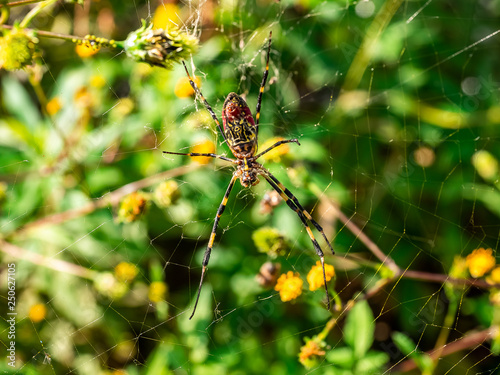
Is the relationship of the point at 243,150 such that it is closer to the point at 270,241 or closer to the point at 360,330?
the point at 270,241

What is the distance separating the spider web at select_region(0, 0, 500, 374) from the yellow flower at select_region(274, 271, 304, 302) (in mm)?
95

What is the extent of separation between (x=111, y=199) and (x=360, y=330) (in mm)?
1464

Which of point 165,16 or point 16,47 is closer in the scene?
point 16,47

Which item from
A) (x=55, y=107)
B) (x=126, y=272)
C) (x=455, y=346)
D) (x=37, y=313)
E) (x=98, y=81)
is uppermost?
(x=98, y=81)

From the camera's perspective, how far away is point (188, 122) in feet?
7.80

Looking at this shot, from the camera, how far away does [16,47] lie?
1491mm

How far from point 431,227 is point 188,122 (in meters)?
1.74

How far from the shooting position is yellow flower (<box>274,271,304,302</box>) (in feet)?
6.82

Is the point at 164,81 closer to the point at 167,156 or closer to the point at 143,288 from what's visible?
the point at 167,156

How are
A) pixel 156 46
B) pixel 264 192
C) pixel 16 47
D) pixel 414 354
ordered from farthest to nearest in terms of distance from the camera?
pixel 264 192 < pixel 414 354 < pixel 156 46 < pixel 16 47

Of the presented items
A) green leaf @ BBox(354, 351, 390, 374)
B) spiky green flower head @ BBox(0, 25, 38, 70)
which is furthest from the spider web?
spiky green flower head @ BBox(0, 25, 38, 70)

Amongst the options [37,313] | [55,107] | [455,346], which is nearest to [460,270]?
[455,346]

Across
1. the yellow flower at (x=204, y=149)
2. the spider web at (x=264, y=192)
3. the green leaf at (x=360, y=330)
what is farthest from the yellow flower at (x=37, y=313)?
the green leaf at (x=360, y=330)

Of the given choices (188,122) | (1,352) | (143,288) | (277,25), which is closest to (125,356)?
(143,288)
